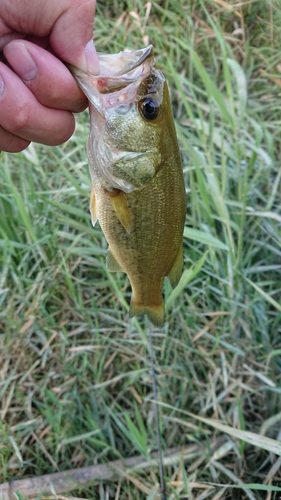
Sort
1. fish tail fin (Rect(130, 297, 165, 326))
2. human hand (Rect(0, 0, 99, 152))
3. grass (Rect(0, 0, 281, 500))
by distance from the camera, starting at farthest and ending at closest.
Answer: grass (Rect(0, 0, 281, 500))
fish tail fin (Rect(130, 297, 165, 326))
human hand (Rect(0, 0, 99, 152))

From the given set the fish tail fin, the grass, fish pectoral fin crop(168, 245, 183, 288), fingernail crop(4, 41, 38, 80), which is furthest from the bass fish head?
the grass

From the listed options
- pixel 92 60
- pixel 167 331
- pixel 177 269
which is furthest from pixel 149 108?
pixel 167 331

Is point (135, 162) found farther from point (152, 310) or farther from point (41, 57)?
point (152, 310)

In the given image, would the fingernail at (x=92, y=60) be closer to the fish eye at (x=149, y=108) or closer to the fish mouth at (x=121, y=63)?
the fish mouth at (x=121, y=63)

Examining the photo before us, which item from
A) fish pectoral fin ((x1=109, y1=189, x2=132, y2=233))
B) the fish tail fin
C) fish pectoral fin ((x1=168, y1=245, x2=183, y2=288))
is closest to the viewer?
fish pectoral fin ((x1=109, y1=189, x2=132, y2=233))

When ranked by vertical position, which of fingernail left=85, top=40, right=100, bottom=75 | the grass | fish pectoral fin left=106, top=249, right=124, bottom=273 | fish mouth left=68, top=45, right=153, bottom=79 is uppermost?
fingernail left=85, top=40, right=100, bottom=75

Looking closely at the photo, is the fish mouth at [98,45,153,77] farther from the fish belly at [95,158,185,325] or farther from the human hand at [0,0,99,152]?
the fish belly at [95,158,185,325]

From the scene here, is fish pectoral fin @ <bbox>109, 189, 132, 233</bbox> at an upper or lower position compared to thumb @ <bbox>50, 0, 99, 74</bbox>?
lower

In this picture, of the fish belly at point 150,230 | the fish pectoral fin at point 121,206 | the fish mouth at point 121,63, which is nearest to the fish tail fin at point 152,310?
the fish belly at point 150,230
